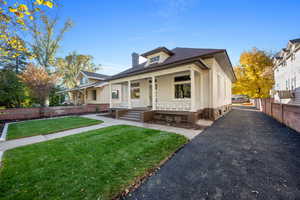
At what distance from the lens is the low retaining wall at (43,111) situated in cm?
1034

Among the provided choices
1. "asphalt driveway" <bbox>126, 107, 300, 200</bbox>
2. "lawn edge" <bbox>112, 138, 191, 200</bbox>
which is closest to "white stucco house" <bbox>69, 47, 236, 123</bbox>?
"asphalt driveway" <bbox>126, 107, 300, 200</bbox>

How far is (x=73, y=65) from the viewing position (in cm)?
2705

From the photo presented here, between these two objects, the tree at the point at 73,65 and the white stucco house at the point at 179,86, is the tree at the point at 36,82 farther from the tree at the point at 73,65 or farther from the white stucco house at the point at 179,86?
the tree at the point at 73,65

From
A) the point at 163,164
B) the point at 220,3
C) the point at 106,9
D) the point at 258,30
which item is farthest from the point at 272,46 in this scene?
the point at 163,164

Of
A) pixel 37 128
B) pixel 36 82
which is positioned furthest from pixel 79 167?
pixel 36 82

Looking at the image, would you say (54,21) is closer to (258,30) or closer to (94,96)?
(94,96)

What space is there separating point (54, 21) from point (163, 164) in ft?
73.3

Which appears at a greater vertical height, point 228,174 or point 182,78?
point 182,78

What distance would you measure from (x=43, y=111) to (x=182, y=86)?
1409 cm

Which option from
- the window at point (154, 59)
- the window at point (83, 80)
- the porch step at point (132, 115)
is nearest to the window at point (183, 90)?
the window at point (154, 59)

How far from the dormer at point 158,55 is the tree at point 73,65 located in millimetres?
22711

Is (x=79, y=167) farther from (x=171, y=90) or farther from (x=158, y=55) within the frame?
(x=158, y=55)

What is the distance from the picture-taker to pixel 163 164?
3.04 metres

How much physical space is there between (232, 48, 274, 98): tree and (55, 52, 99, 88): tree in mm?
31500
